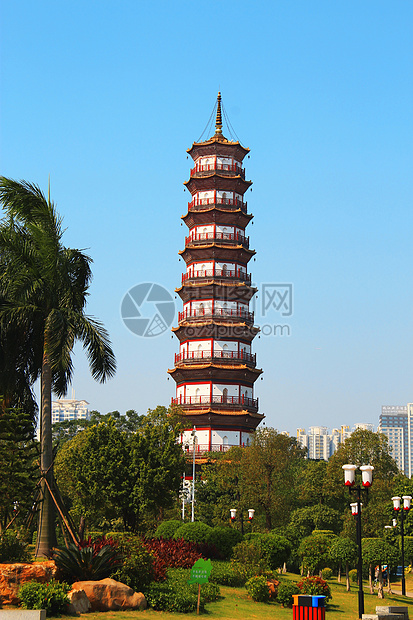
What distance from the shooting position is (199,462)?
5638 cm

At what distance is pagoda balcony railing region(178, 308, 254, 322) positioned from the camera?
60.5 meters

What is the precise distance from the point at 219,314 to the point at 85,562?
138 feet

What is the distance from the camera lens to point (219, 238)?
2467 inches

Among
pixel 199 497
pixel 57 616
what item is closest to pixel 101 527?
pixel 199 497

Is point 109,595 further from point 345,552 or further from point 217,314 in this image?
point 217,314

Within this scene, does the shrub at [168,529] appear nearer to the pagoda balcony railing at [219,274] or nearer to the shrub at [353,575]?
the shrub at [353,575]

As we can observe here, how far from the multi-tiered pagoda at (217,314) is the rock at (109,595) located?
39.6 metres

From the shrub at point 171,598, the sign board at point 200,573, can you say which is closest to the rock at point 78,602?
the shrub at point 171,598

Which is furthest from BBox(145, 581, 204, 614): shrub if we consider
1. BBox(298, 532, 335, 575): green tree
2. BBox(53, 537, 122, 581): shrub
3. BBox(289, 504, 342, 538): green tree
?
BBox(289, 504, 342, 538): green tree

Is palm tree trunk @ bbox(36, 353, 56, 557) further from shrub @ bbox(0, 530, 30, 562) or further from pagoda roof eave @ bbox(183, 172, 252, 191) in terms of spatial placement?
Result: pagoda roof eave @ bbox(183, 172, 252, 191)

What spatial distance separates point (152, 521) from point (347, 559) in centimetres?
1729

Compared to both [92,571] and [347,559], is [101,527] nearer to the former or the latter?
[347,559]

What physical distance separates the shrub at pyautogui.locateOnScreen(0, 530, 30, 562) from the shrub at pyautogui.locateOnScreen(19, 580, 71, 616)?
2.28m

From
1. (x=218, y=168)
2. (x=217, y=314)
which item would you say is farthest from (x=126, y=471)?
(x=218, y=168)
